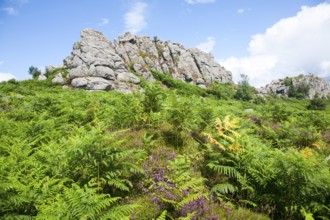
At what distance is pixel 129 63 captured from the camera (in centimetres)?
7925

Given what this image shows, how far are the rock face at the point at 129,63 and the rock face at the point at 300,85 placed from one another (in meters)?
22.7

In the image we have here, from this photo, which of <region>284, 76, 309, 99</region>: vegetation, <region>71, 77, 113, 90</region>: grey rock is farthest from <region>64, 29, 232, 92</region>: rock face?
<region>284, 76, 309, 99</region>: vegetation

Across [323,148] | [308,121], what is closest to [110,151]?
[323,148]

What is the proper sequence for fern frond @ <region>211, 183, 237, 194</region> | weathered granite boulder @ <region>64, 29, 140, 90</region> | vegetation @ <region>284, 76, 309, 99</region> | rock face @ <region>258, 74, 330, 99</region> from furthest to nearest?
rock face @ <region>258, 74, 330, 99</region> < vegetation @ <region>284, 76, 309, 99</region> < weathered granite boulder @ <region>64, 29, 140, 90</region> < fern frond @ <region>211, 183, 237, 194</region>

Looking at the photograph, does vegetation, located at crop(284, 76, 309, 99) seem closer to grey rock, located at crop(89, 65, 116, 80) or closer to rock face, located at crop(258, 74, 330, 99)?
rock face, located at crop(258, 74, 330, 99)

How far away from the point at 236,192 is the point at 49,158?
445 cm

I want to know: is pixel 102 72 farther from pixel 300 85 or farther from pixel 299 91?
pixel 300 85

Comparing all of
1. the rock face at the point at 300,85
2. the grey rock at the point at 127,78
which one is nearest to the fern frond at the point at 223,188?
the grey rock at the point at 127,78

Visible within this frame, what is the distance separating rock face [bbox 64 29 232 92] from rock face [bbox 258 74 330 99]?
2270 centimetres

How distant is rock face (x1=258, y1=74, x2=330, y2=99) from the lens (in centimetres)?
11094

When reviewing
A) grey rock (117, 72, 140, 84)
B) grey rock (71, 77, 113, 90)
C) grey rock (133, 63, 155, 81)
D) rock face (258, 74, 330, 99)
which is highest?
rock face (258, 74, 330, 99)

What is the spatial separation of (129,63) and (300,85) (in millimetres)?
83086

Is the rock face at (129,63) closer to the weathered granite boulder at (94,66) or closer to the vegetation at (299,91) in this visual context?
the weathered granite boulder at (94,66)

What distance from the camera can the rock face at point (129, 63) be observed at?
53750 millimetres
